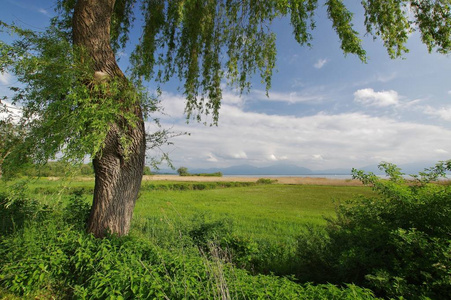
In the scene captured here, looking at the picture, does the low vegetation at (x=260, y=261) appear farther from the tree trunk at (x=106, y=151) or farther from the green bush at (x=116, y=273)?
the tree trunk at (x=106, y=151)

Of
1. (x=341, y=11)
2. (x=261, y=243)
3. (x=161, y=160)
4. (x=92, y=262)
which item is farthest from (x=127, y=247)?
(x=341, y=11)

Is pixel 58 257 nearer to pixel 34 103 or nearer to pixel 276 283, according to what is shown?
pixel 34 103

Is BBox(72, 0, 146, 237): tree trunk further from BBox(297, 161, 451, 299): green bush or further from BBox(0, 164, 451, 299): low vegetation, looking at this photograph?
BBox(297, 161, 451, 299): green bush

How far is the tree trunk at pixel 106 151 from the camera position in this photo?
4.57 metres

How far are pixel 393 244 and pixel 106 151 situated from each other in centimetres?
518

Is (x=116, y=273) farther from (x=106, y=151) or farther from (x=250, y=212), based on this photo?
(x=250, y=212)

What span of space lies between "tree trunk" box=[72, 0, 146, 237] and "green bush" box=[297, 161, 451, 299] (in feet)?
13.3

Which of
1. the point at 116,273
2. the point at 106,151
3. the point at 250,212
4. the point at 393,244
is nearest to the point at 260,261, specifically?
the point at 393,244

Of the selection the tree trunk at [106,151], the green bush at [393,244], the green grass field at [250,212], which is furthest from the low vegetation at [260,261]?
the green grass field at [250,212]

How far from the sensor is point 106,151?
4.59 metres

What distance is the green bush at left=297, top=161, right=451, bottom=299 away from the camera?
2.64 m

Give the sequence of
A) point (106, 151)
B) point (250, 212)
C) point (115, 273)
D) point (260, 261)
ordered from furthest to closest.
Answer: point (250, 212) → point (260, 261) → point (106, 151) → point (115, 273)

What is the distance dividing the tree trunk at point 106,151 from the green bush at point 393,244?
404cm

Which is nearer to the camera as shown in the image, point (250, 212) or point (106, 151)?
point (106, 151)
